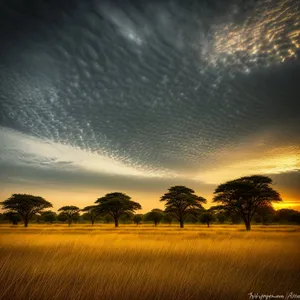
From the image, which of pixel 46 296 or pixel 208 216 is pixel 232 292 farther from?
pixel 208 216

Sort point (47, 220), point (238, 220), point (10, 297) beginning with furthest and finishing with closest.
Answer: point (47, 220) → point (238, 220) → point (10, 297)

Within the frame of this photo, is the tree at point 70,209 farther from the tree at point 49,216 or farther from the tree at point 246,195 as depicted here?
the tree at point 246,195

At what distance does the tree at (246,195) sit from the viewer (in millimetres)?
39469

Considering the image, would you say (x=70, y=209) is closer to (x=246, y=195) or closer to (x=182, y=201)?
→ (x=182, y=201)

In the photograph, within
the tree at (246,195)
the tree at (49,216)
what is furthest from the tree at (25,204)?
the tree at (246,195)

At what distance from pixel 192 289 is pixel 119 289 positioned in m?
1.54

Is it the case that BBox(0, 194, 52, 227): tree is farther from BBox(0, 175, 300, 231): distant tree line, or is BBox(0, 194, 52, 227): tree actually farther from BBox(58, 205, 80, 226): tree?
BBox(58, 205, 80, 226): tree

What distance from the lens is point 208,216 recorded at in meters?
64.5

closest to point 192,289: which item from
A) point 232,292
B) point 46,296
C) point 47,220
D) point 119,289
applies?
point 232,292

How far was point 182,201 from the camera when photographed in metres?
50.7

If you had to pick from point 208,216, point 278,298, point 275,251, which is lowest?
point 278,298

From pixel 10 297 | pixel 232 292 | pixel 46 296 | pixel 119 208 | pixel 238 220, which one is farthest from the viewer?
pixel 238 220

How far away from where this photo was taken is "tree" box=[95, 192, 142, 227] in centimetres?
5569

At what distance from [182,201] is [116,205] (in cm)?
1490
